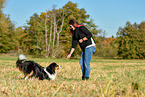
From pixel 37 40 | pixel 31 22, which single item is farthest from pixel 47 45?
pixel 31 22

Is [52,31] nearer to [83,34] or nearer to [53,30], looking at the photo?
[53,30]

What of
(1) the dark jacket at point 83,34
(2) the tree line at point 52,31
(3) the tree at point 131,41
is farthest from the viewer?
(3) the tree at point 131,41

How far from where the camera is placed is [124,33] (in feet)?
210

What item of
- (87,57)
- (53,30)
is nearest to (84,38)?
(87,57)

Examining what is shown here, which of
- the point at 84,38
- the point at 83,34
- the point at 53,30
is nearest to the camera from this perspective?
the point at 84,38

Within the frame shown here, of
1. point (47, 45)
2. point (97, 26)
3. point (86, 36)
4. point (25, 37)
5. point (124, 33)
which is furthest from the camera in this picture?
point (124, 33)

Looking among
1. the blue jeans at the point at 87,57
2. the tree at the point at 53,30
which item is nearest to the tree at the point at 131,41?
the tree at the point at 53,30

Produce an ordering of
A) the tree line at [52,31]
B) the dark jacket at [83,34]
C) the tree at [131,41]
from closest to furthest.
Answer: the dark jacket at [83,34], the tree line at [52,31], the tree at [131,41]

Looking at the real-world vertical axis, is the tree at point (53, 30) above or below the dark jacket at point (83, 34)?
above

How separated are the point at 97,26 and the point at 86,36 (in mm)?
39842

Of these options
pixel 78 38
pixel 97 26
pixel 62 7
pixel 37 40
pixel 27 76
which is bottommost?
pixel 27 76

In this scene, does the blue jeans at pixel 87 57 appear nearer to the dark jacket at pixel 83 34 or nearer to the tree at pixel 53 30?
the dark jacket at pixel 83 34

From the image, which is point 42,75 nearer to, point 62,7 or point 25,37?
point 62,7

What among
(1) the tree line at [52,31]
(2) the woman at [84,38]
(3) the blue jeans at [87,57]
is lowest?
(3) the blue jeans at [87,57]
